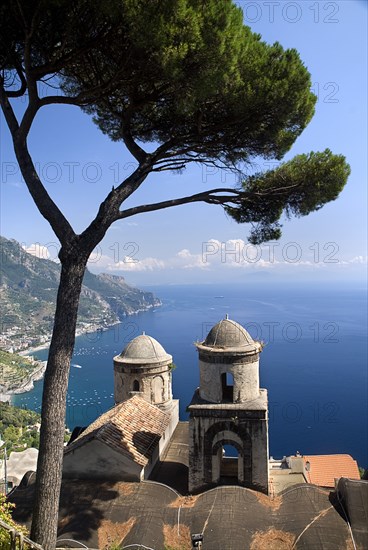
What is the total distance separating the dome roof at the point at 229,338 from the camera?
11.7 metres

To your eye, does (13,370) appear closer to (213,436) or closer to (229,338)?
(213,436)

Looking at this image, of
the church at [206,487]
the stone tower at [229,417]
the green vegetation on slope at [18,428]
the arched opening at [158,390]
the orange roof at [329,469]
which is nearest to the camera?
the church at [206,487]

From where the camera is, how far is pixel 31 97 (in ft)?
24.4

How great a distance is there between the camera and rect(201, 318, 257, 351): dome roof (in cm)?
1168

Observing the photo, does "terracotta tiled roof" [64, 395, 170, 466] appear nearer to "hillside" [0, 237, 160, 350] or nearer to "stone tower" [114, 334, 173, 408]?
"stone tower" [114, 334, 173, 408]

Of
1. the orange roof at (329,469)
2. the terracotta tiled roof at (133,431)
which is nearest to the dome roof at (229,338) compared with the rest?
the terracotta tiled roof at (133,431)

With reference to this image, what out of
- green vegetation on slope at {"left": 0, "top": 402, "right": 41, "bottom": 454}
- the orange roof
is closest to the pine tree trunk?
the orange roof

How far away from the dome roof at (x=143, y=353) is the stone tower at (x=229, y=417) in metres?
5.32

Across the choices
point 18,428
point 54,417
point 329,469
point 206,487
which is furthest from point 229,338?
point 18,428

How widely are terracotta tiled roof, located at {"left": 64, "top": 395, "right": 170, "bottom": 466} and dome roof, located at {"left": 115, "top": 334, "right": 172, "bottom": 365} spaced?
2.20 m

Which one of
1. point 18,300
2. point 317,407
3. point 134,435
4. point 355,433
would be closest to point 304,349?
point 317,407

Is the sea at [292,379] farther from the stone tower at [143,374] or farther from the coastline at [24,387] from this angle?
the stone tower at [143,374]

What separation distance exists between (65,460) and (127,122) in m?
9.64

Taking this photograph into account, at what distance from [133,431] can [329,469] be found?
12882mm
